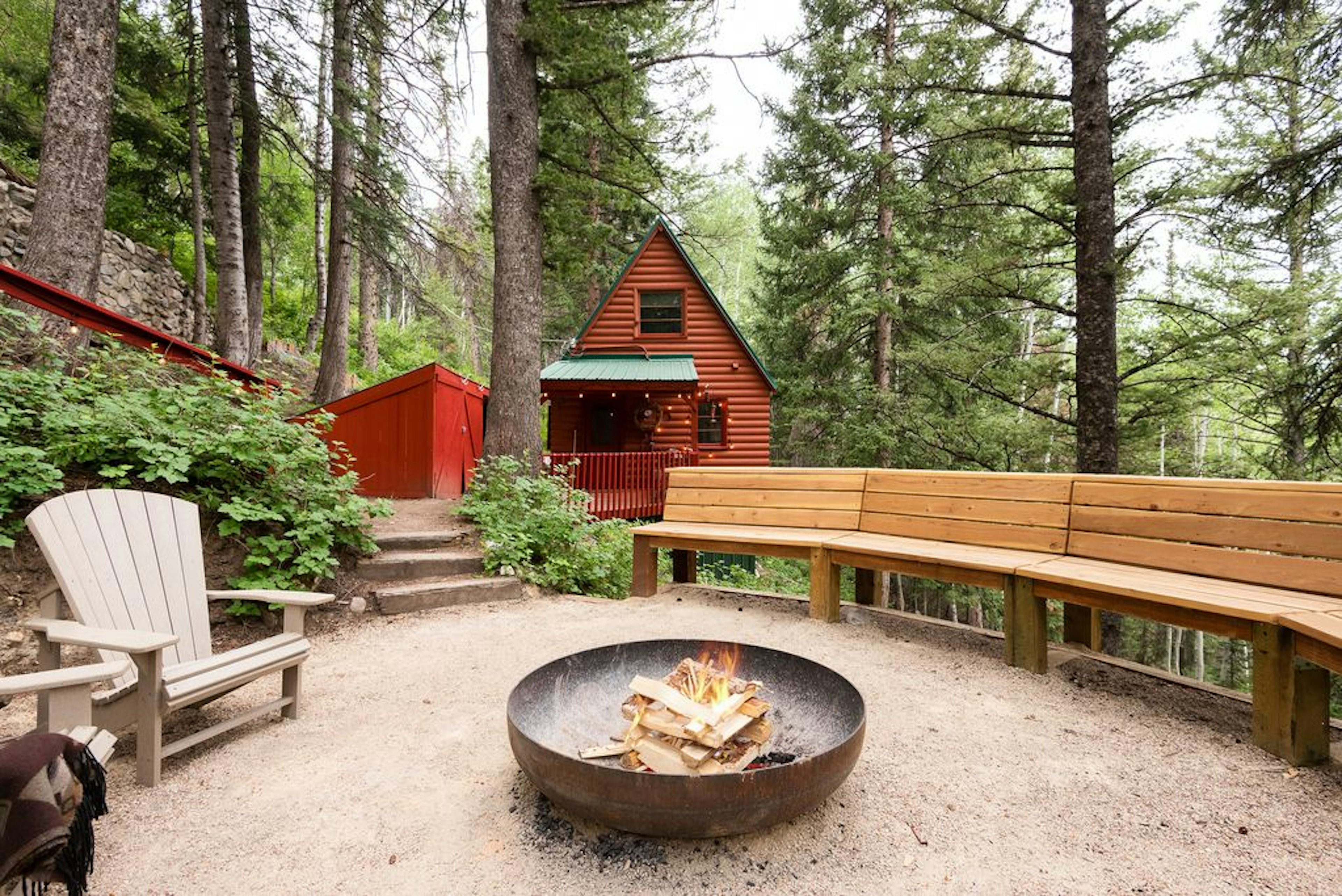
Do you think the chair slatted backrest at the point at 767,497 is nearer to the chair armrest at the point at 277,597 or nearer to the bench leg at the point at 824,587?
the bench leg at the point at 824,587

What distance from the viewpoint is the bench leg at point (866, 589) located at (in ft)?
17.5

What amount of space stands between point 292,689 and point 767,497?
12.8 feet

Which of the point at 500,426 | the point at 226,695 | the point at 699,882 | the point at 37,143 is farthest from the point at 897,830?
the point at 37,143

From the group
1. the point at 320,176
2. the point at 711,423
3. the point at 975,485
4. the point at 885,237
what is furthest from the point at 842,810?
the point at 885,237

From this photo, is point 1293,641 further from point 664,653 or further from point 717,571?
point 717,571

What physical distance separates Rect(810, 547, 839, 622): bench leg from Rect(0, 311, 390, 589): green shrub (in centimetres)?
384

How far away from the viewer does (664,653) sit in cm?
296

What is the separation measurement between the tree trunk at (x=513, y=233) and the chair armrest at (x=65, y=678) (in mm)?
5284

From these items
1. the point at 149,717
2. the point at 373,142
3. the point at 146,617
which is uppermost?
the point at 373,142

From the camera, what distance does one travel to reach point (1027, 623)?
371 cm

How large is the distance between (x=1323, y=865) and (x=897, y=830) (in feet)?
4.54

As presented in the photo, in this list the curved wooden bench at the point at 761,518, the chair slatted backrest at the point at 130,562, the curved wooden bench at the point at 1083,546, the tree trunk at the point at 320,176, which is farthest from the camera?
the tree trunk at the point at 320,176

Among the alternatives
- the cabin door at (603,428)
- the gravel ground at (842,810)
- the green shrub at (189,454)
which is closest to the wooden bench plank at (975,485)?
the gravel ground at (842,810)

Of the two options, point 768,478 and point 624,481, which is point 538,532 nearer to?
point 768,478
